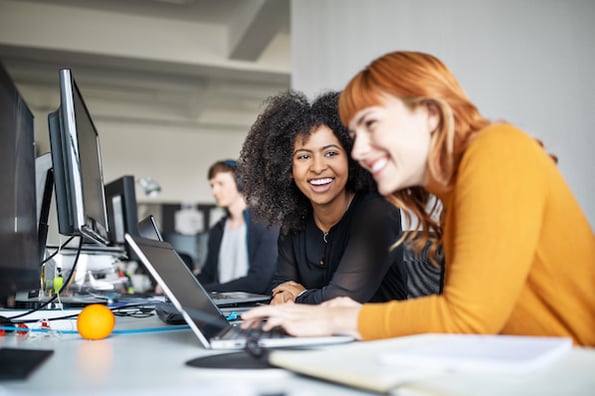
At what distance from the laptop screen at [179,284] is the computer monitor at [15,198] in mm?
192

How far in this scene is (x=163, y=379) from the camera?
2.54 feet

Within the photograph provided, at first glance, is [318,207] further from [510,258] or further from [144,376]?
[144,376]

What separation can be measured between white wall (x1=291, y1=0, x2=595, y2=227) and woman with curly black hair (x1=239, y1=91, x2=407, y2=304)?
906 millimetres

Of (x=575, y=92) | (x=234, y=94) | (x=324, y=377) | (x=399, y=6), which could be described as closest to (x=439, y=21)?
(x=399, y=6)

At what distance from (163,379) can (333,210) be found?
1100 mm

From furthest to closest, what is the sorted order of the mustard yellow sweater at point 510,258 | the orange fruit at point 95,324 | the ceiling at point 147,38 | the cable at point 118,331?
the ceiling at point 147,38
the cable at point 118,331
the orange fruit at point 95,324
the mustard yellow sweater at point 510,258

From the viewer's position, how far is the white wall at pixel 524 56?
2158mm

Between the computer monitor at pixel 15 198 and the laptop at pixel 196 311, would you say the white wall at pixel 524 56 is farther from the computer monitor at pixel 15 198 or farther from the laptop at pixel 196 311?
the computer monitor at pixel 15 198

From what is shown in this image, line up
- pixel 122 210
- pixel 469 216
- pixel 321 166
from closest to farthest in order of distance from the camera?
pixel 469 216
pixel 321 166
pixel 122 210

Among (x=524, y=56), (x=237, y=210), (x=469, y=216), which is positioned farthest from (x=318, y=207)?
(x=237, y=210)

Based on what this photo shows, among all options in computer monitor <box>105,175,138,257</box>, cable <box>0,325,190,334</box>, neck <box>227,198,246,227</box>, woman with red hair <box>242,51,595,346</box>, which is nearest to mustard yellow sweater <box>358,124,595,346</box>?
woman with red hair <box>242,51,595,346</box>

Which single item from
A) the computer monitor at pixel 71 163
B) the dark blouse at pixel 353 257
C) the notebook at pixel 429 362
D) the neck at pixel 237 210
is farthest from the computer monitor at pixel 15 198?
the neck at pixel 237 210

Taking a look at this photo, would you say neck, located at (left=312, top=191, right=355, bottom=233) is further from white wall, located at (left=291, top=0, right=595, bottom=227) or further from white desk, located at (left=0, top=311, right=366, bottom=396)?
white wall, located at (left=291, top=0, right=595, bottom=227)

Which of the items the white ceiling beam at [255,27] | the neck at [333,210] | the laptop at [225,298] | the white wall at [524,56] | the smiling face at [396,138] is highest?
the white ceiling beam at [255,27]
